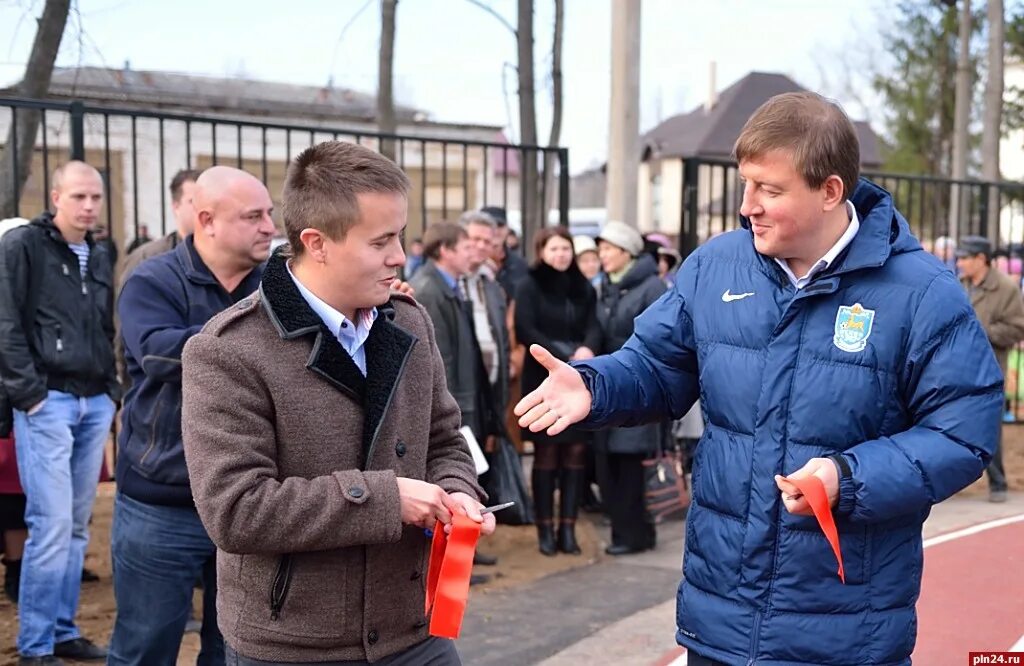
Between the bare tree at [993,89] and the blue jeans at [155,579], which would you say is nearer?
the blue jeans at [155,579]

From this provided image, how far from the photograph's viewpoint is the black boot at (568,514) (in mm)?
7688

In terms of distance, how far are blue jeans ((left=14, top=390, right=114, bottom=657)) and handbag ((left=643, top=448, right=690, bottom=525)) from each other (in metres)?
3.66

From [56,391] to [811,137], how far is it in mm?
3877

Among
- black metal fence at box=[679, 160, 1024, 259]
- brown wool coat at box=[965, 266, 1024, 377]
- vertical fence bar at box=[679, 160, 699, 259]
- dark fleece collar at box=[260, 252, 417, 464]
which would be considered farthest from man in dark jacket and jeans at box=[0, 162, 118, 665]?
brown wool coat at box=[965, 266, 1024, 377]

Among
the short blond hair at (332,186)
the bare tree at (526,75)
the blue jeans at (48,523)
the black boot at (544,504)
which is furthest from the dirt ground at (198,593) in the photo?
the bare tree at (526,75)

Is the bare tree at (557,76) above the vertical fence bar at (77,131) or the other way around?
above

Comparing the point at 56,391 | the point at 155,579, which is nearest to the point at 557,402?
the point at 155,579

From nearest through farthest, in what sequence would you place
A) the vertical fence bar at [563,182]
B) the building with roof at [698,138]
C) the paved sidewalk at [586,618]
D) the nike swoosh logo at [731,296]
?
the nike swoosh logo at [731,296] → the paved sidewalk at [586,618] → the vertical fence bar at [563,182] → the building with roof at [698,138]

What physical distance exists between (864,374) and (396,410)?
1.08 metres

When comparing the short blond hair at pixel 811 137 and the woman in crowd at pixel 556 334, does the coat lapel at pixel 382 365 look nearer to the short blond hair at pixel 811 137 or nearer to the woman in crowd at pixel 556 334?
the short blond hair at pixel 811 137

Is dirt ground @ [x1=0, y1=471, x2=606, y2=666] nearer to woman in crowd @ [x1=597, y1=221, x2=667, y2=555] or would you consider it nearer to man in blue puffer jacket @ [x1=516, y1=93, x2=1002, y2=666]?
woman in crowd @ [x1=597, y1=221, x2=667, y2=555]

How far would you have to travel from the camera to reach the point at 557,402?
2961mm

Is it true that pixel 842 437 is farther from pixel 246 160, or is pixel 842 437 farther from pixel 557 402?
pixel 246 160

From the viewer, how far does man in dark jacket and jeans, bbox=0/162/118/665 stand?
5.23m
